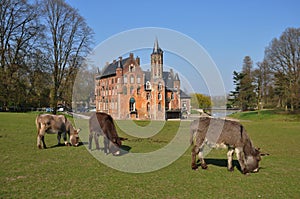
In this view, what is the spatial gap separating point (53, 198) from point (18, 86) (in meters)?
40.8

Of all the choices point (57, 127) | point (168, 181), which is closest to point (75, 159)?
point (57, 127)

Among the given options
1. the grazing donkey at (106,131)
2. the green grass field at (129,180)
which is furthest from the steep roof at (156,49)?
the green grass field at (129,180)

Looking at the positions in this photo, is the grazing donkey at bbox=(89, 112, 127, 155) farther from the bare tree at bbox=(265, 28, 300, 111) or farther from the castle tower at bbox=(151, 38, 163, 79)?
the bare tree at bbox=(265, 28, 300, 111)

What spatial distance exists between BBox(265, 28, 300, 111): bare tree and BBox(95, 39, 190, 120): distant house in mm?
44272

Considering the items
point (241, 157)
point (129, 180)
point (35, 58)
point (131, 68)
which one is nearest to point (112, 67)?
point (131, 68)

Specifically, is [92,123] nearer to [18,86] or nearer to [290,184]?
[290,184]

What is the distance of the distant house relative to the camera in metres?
11.1

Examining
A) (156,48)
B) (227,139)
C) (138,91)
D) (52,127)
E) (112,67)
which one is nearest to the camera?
(227,139)

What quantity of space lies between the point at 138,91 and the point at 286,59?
50.2 m

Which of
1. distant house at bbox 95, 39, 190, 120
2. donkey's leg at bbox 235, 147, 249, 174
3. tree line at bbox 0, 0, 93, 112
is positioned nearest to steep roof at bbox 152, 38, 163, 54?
distant house at bbox 95, 39, 190, 120

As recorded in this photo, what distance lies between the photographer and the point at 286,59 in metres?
54.3

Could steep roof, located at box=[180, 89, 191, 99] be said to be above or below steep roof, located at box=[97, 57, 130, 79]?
below

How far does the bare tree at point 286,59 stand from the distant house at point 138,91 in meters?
44.3

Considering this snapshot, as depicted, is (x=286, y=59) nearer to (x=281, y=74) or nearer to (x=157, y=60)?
(x=281, y=74)
